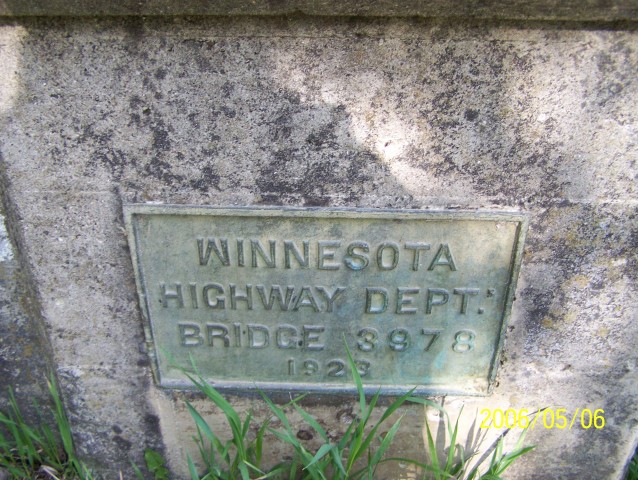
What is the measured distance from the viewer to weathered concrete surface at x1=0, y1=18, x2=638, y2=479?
3.67 feet

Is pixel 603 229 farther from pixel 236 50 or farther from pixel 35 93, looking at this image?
pixel 35 93

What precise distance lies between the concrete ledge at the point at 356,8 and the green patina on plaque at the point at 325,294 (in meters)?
0.47

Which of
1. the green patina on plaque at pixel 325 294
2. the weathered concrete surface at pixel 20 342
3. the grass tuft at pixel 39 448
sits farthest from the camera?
the grass tuft at pixel 39 448

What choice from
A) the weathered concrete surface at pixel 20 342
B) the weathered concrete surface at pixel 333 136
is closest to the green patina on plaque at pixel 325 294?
the weathered concrete surface at pixel 333 136

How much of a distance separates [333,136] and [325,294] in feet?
1.49

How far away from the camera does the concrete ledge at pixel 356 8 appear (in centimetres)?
102

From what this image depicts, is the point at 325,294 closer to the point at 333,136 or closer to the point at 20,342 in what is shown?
the point at 333,136

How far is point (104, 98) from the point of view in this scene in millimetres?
1173

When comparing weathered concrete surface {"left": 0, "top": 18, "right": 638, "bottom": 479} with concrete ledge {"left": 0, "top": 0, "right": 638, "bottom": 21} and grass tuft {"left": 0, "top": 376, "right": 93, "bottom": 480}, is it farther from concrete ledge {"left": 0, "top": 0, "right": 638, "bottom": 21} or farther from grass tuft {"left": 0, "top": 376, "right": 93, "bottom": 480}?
grass tuft {"left": 0, "top": 376, "right": 93, "bottom": 480}

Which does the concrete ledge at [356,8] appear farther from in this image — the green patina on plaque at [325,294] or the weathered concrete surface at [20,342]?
the weathered concrete surface at [20,342]
